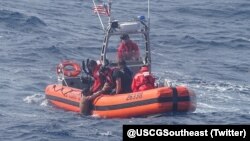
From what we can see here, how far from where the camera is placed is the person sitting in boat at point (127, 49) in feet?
85.9

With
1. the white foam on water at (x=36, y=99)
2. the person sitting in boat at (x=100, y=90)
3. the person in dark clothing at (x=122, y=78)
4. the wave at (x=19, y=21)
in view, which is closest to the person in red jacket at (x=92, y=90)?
the person sitting in boat at (x=100, y=90)

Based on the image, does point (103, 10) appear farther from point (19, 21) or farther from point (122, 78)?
point (19, 21)

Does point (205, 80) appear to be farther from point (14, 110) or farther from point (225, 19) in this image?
point (225, 19)

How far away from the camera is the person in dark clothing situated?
23.8 metres

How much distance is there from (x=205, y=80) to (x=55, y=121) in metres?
8.65

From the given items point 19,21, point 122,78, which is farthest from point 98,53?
point 122,78

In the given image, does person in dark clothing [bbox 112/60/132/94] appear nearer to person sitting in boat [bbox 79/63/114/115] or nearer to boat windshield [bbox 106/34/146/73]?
person sitting in boat [bbox 79/63/114/115]

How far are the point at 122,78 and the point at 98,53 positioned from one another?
1167 cm

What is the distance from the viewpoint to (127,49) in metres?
26.2

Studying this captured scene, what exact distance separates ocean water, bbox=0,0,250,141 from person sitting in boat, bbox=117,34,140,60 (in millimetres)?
2447

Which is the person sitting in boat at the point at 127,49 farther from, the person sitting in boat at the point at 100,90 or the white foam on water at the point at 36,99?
the white foam on water at the point at 36,99

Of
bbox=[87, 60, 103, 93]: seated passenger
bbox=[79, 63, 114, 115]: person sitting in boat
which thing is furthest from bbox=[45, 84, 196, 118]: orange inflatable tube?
bbox=[87, 60, 103, 93]: seated passenger

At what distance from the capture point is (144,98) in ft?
74.3

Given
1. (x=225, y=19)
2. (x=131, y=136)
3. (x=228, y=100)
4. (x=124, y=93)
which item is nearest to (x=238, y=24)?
(x=225, y=19)
